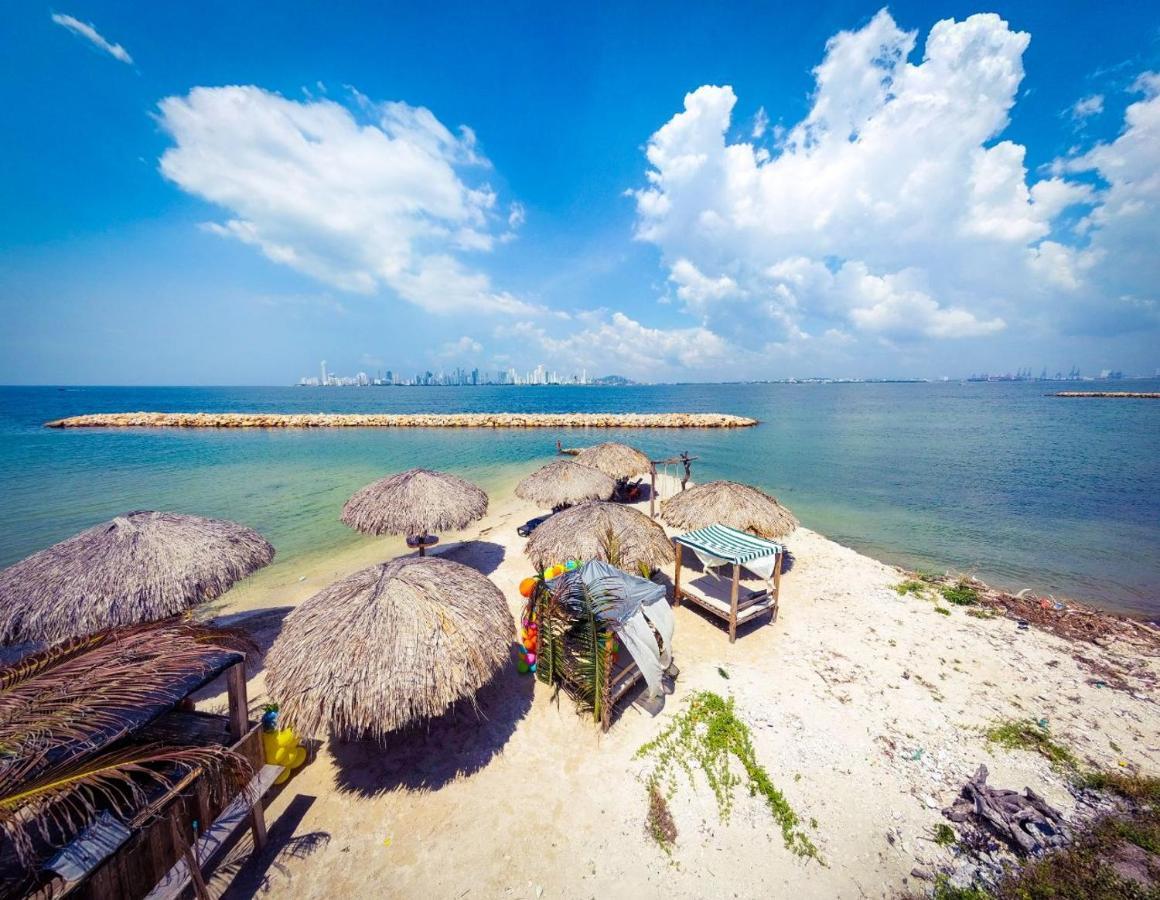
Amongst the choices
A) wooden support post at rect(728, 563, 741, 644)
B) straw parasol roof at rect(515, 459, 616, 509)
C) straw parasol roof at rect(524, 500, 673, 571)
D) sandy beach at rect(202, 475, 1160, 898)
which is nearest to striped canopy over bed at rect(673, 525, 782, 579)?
wooden support post at rect(728, 563, 741, 644)

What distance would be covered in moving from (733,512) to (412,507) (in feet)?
28.1

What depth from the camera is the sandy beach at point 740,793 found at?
4613mm

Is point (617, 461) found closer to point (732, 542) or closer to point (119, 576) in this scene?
point (732, 542)

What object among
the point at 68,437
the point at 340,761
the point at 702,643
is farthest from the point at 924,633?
the point at 68,437

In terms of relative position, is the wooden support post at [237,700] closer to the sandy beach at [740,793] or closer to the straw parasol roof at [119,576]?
the sandy beach at [740,793]

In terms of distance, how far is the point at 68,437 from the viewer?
1581 inches

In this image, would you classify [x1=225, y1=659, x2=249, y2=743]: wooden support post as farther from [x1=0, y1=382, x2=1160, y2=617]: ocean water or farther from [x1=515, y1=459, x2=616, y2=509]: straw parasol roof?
[x1=0, y1=382, x2=1160, y2=617]: ocean water

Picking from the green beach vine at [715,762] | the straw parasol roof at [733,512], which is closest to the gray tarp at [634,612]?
the green beach vine at [715,762]

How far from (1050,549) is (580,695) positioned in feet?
60.0

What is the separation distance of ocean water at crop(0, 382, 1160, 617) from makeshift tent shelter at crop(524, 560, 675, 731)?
1094 cm

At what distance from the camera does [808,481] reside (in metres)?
24.4

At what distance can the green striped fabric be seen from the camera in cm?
839

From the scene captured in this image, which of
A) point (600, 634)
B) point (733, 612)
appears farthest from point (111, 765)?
point (733, 612)

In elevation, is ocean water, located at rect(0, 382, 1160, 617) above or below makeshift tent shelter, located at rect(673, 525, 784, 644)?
below
